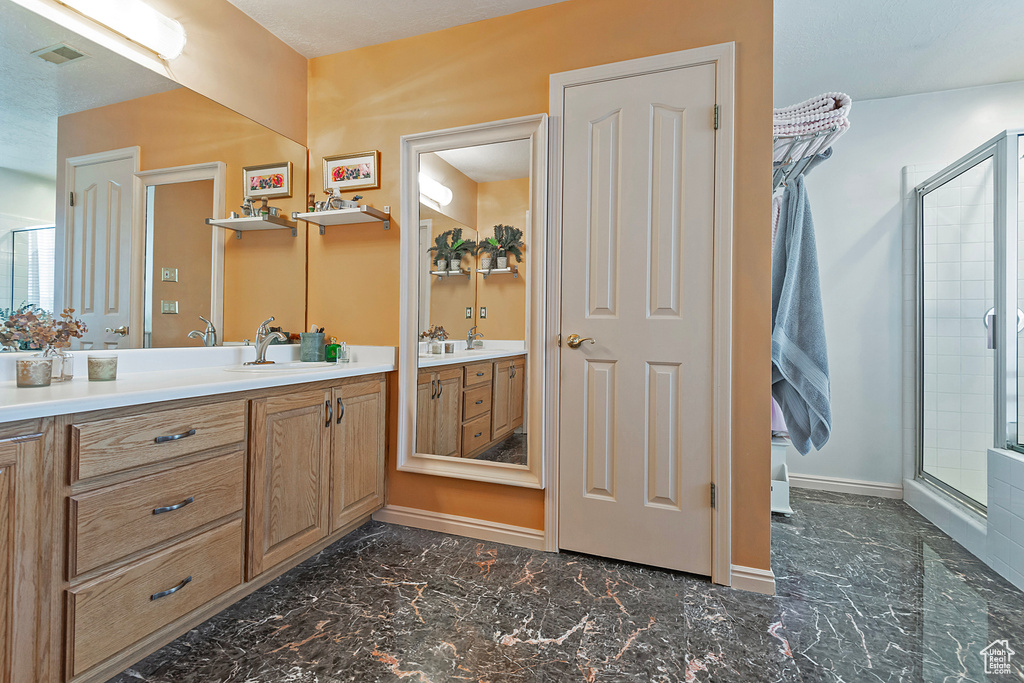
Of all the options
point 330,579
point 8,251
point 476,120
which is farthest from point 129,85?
point 330,579

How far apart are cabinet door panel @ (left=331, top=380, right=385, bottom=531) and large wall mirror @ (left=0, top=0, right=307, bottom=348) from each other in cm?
75

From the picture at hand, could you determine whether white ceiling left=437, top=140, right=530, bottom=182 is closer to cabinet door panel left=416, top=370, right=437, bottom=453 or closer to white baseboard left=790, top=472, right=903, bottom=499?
cabinet door panel left=416, top=370, right=437, bottom=453

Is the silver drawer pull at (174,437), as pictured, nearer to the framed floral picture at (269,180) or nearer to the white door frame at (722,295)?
the framed floral picture at (269,180)

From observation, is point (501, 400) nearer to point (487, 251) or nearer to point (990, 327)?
point (487, 251)

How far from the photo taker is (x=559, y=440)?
2.05 m

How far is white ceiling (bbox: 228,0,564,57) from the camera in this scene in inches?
83.4

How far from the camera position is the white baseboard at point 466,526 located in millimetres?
2105

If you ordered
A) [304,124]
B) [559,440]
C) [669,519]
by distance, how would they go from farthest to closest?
[304,124] < [559,440] < [669,519]

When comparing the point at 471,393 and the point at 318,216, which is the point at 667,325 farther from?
the point at 318,216

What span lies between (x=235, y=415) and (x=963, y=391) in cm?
337

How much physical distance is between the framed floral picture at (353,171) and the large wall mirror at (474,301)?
0.19 metres

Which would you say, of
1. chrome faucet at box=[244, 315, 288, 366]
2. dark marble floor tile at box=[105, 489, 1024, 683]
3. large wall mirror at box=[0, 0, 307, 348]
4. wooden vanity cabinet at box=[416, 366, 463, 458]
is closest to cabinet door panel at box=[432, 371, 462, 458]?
wooden vanity cabinet at box=[416, 366, 463, 458]

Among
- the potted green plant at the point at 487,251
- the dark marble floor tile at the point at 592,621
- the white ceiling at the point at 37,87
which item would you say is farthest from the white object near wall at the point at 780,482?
the white ceiling at the point at 37,87

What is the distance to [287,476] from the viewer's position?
172 centimetres
